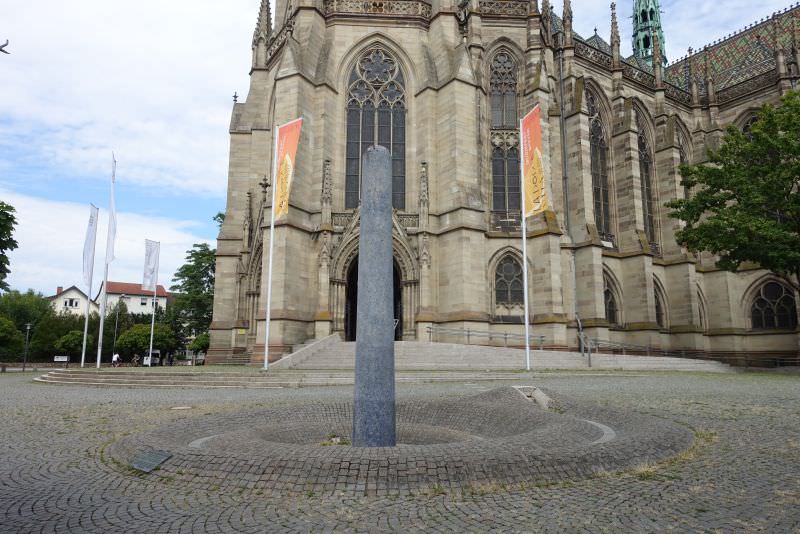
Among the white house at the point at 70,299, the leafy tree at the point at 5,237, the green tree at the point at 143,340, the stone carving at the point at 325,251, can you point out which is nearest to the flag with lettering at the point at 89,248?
the leafy tree at the point at 5,237

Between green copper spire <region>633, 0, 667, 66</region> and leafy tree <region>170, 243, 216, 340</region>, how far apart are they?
45861mm

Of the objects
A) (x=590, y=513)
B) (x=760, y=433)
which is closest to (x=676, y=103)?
(x=760, y=433)

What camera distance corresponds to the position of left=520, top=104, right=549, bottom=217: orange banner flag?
1959cm

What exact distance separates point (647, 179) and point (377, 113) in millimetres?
18862

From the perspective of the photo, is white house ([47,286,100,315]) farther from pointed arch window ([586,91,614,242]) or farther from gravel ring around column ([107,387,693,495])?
gravel ring around column ([107,387,693,495])

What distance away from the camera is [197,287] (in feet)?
136

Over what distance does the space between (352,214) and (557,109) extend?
12.3 metres

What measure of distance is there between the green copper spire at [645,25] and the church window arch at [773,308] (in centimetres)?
3083

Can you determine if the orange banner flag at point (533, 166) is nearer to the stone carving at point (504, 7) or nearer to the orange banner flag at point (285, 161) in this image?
the orange banner flag at point (285, 161)

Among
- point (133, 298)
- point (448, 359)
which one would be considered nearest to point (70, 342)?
point (448, 359)

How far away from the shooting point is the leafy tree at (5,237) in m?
26.2

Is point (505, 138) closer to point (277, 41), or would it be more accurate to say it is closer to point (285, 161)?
point (285, 161)

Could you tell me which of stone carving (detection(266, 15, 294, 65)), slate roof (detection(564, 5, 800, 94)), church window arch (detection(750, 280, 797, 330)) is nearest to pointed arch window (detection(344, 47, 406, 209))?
stone carving (detection(266, 15, 294, 65))

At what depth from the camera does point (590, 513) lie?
337 cm
